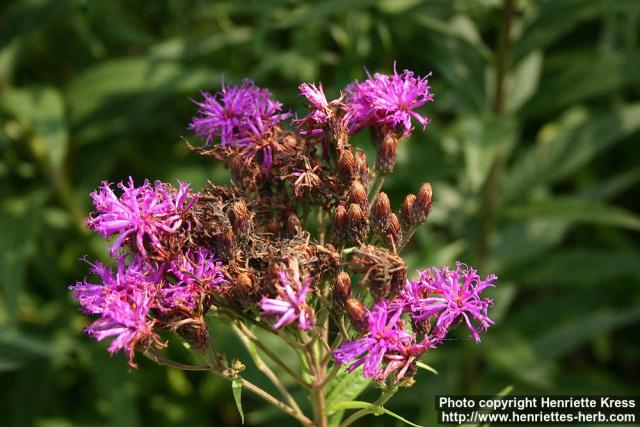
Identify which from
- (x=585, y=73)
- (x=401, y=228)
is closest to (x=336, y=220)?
(x=401, y=228)

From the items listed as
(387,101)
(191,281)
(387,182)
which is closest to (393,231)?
(387,101)

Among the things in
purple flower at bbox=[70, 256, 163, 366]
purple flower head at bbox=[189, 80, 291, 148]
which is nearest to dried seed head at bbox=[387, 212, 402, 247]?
purple flower head at bbox=[189, 80, 291, 148]

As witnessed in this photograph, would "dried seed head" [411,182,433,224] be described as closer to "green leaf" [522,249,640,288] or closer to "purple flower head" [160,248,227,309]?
"purple flower head" [160,248,227,309]

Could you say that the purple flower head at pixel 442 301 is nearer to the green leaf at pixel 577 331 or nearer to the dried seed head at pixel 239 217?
the dried seed head at pixel 239 217

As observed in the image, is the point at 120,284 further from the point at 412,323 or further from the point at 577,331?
the point at 577,331

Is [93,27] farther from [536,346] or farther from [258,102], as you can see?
[536,346]

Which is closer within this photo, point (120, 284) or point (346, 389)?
point (120, 284)
